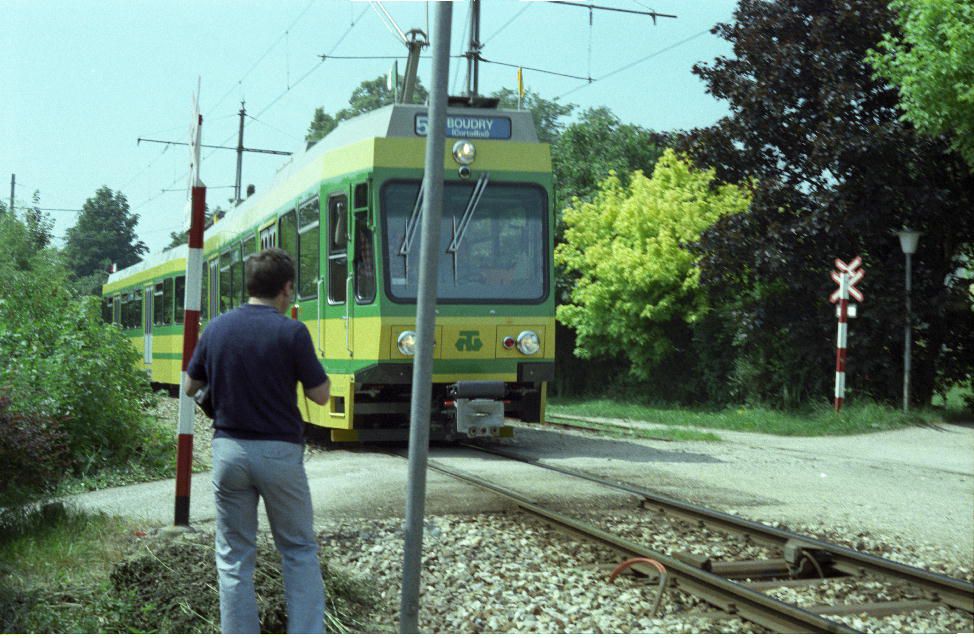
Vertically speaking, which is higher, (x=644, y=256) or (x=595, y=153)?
(x=595, y=153)

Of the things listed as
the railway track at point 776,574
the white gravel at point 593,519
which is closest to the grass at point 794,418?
the white gravel at point 593,519

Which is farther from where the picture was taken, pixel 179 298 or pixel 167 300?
pixel 167 300

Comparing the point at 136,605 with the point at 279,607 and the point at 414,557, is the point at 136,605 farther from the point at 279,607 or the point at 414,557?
the point at 414,557

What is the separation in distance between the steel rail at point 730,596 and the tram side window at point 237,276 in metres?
10.2

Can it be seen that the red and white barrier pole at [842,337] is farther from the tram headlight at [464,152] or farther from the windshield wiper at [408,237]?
the windshield wiper at [408,237]

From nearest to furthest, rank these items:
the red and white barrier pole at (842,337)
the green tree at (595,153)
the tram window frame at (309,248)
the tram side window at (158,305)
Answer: the tram window frame at (309,248), the red and white barrier pole at (842,337), the tram side window at (158,305), the green tree at (595,153)

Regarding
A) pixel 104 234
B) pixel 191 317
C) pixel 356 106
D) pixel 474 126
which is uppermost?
pixel 356 106

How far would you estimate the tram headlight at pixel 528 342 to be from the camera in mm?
13094

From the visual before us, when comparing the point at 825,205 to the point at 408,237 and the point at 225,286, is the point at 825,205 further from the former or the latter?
the point at 408,237

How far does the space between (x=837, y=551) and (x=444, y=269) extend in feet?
20.6

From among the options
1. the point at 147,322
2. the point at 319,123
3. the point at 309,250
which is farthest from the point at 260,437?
the point at 319,123

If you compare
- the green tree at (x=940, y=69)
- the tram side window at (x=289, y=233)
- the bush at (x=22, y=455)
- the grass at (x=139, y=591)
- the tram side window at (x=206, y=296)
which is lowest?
the grass at (x=139, y=591)

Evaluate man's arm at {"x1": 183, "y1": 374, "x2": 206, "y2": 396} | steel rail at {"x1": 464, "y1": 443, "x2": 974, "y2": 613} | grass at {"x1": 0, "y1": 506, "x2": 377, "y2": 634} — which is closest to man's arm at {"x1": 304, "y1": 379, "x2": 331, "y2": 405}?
man's arm at {"x1": 183, "y1": 374, "x2": 206, "y2": 396}

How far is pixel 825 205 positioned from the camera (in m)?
22.5
